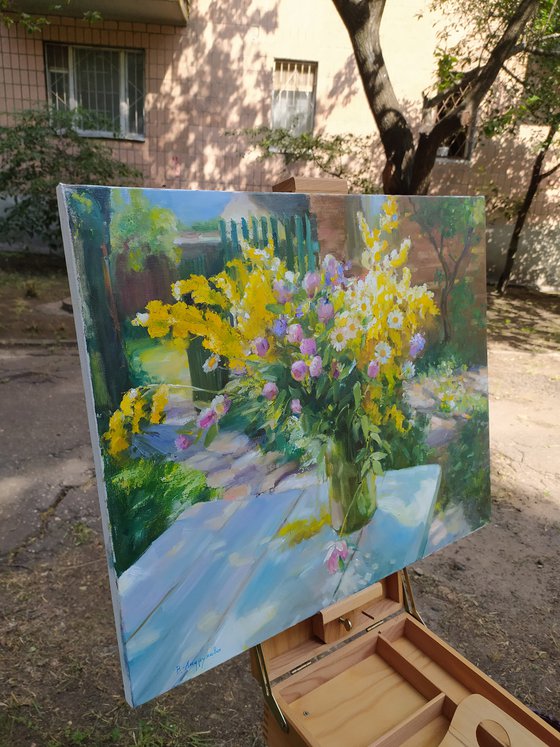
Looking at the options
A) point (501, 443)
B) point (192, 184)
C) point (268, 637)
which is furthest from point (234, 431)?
point (192, 184)

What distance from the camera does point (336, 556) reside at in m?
1.21

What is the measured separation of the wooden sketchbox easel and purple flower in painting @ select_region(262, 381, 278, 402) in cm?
42

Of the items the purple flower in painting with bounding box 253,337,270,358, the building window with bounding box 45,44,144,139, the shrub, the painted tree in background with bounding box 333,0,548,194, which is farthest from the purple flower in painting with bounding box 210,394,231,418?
the building window with bounding box 45,44,144,139

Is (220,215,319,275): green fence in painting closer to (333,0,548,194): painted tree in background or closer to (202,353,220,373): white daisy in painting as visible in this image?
(202,353,220,373): white daisy in painting

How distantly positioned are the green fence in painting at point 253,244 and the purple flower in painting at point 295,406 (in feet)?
0.59

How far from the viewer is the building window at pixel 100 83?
7.27m

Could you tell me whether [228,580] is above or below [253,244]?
below

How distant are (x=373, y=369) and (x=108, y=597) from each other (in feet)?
5.42

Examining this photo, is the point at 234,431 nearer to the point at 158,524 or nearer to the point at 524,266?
the point at 158,524

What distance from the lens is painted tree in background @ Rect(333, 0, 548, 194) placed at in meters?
4.48

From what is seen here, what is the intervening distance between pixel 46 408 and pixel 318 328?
3306 millimetres

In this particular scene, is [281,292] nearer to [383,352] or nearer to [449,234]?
[383,352]

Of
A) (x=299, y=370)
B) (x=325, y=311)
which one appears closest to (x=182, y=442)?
(x=299, y=370)

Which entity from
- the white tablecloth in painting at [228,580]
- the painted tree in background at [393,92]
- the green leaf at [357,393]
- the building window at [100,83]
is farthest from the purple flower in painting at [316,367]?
the building window at [100,83]
